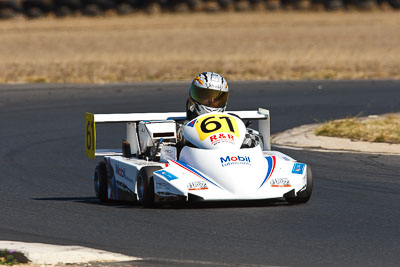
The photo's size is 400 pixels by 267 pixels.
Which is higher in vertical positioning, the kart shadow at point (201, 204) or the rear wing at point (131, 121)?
the rear wing at point (131, 121)

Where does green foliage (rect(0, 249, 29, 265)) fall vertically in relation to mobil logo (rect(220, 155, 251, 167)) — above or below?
below

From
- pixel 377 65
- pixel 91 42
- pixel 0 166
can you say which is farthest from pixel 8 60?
pixel 0 166

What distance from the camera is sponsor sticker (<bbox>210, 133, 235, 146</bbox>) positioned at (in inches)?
390

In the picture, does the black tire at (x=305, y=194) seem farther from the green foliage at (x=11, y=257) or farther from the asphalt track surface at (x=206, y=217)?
the green foliage at (x=11, y=257)

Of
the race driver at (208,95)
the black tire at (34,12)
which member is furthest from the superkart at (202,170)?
the black tire at (34,12)

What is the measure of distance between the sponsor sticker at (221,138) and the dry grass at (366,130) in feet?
18.1

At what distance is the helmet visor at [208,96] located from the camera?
10.9 metres

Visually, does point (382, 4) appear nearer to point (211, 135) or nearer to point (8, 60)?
point (8, 60)

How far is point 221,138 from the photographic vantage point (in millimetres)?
9953

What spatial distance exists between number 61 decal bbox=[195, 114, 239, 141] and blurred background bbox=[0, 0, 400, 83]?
18797mm

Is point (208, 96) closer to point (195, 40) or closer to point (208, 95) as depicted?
point (208, 95)

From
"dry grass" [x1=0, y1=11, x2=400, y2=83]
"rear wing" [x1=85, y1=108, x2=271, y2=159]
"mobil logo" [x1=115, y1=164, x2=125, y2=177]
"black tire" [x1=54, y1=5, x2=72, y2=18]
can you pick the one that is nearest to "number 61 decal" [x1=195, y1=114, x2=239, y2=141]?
"mobil logo" [x1=115, y1=164, x2=125, y2=177]

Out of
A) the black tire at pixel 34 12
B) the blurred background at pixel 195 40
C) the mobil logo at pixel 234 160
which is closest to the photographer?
the mobil logo at pixel 234 160

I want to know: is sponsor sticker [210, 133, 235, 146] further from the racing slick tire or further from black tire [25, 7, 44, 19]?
black tire [25, 7, 44, 19]
